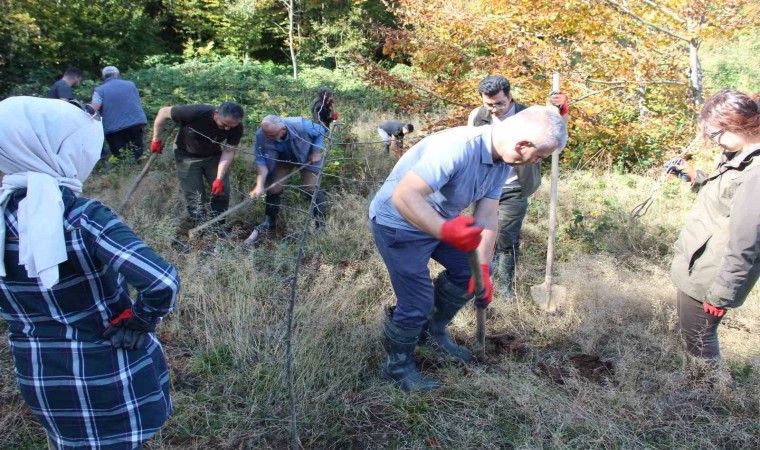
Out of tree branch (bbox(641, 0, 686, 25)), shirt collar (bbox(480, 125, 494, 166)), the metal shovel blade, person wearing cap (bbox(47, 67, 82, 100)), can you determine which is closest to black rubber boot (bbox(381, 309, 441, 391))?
shirt collar (bbox(480, 125, 494, 166))

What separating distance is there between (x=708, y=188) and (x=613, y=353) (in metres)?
1.18

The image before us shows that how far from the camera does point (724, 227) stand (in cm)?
243

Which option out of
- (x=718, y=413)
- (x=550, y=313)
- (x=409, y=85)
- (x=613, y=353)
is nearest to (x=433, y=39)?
(x=409, y=85)

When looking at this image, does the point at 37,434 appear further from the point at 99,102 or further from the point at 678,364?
the point at 99,102

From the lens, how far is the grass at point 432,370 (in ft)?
8.40

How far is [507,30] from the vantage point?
18.6 feet

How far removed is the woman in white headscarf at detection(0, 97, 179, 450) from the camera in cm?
142

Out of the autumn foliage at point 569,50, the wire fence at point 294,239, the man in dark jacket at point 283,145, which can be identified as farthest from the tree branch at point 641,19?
the man in dark jacket at point 283,145

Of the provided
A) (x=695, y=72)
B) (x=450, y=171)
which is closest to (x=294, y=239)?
(x=450, y=171)

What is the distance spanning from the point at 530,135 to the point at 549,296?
1.95 m

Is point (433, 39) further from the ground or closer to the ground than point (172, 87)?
further from the ground

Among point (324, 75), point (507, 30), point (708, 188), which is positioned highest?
point (507, 30)

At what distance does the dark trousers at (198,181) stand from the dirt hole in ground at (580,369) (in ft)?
10.4

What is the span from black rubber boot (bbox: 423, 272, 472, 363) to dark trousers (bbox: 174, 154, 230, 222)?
257 centimetres
